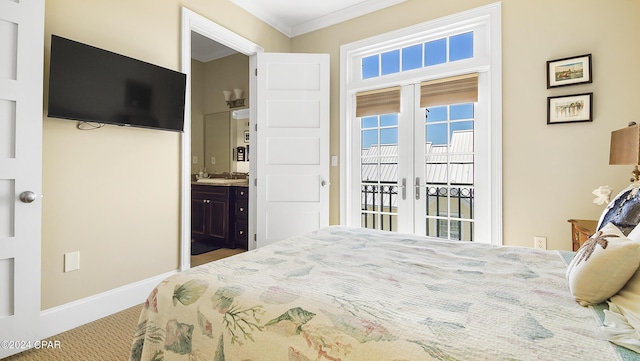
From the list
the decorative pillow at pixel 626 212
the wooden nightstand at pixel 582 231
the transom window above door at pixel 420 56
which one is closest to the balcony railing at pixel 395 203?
the wooden nightstand at pixel 582 231

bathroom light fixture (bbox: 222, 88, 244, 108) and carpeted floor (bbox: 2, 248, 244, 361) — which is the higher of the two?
bathroom light fixture (bbox: 222, 88, 244, 108)

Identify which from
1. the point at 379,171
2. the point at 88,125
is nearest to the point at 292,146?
the point at 379,171

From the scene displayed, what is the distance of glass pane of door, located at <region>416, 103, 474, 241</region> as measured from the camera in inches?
117

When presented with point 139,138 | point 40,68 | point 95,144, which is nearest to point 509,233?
point 139,138

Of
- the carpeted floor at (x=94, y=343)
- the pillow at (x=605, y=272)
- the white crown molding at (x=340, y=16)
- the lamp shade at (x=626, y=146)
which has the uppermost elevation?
the white crown molding at (x=340, y=16)

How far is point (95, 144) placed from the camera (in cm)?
217

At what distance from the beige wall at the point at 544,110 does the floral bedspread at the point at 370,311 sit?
1.40 m

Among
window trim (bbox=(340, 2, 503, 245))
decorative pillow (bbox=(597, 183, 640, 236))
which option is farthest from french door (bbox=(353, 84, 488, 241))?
decorative pillow (bbox=(597, 183, 640, 236))

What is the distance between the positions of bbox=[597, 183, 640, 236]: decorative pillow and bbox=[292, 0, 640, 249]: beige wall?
1042mm

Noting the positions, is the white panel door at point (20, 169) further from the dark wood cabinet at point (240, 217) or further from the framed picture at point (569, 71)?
the framed picture at point (569, 71)

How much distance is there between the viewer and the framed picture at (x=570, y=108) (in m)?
2.36

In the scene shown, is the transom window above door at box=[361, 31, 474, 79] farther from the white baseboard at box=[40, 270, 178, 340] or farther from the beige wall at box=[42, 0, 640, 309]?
the white baseboard at box=[40, 270, 178, 340]

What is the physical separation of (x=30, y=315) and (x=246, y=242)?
240 cm

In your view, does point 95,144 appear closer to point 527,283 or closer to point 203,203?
point 203,203
